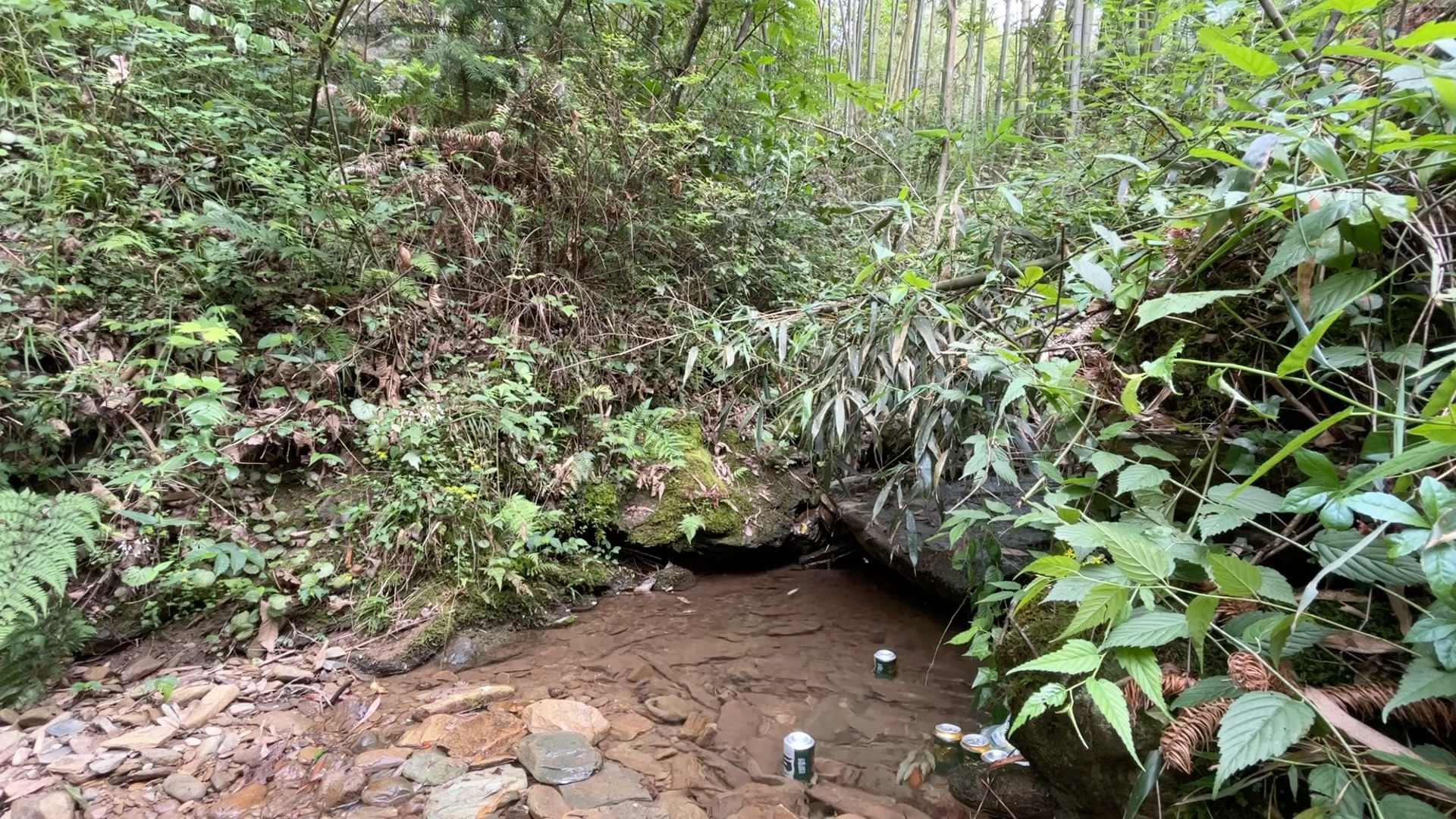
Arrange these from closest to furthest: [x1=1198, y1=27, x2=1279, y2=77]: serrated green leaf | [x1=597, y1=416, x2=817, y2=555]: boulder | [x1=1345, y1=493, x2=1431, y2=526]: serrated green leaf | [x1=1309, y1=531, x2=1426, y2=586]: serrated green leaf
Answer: [x1=1345, y1=493, x2=1431, y2=526]: serrated green leaf, [x1=1309, y1=531, x2=1426, y2=586]: serrated green leaf, [x1=1198, y1=27, x2=1279, y2=77]: serrated green leaf, [x1=597, y1=416, x2=817, y2=555]: boulder

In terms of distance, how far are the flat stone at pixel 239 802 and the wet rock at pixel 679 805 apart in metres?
1.37

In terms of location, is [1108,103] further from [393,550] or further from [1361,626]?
[393,550]

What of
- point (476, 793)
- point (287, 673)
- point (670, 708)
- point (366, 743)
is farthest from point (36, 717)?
point (670, 708)

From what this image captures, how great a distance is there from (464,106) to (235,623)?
150 inches

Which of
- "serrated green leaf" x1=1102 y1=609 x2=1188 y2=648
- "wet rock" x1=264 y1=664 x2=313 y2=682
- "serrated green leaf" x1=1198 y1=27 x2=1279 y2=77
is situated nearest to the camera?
"serrated green leaf" x1=1102 y1=609 x2=1188 y2=648

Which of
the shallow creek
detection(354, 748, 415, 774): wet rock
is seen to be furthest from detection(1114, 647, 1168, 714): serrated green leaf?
detection(354, 748, 415, 774): wet rock

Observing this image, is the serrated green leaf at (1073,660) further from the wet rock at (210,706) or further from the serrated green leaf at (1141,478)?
the wet rock at (210,706)

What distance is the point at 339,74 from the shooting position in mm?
4148

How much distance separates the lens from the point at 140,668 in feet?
8.05

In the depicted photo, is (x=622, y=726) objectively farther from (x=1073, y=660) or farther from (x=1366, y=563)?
(x=1366, y=563)

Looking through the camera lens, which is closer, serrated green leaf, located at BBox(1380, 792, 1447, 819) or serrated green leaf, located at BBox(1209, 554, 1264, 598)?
serrated green leaf, located at BBox(1380, 792, 1447, 819)

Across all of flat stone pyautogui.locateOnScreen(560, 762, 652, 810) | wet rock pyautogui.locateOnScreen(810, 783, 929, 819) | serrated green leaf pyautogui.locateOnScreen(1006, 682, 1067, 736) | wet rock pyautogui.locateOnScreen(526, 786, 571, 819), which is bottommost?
wet rock pyautogui.locateOnScreen(810, 783, 929, 819)

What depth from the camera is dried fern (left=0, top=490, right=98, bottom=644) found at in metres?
2.04

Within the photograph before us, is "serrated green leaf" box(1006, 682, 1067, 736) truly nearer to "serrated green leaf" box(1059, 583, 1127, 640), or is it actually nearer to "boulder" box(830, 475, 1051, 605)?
"serrated green leaf" box(1059, 583, 1127, 640)
